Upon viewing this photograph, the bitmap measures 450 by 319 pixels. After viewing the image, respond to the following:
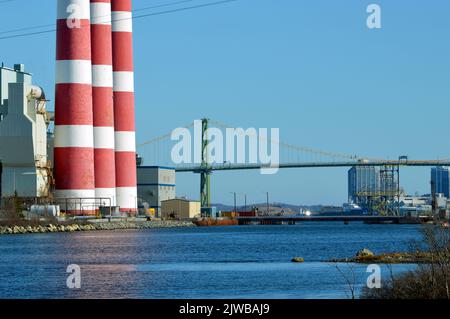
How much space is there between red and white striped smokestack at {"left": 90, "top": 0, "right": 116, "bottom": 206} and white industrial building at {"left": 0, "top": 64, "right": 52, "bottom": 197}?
143 inches

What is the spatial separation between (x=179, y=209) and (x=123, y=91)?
31.9 m

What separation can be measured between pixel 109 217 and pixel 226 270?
128ft

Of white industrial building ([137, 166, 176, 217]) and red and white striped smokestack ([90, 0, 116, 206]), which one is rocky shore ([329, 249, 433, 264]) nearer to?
red and white striped smokestack ([90, 0, 116, 206])

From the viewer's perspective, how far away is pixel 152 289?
1049 inches

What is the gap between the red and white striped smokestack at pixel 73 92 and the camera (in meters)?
65.3

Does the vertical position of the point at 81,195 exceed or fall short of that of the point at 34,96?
it falls short

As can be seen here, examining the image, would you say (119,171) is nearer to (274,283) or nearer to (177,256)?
(177,256)

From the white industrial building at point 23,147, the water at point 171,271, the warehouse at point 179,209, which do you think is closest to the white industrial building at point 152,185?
the warehouse at point 179,209

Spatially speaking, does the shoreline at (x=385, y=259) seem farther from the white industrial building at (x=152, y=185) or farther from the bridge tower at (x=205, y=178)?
the bridge tower at (x=205, y=178)

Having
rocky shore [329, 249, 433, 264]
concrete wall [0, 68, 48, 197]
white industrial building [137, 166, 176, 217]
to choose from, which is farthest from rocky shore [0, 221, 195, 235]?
rocky shore [329, 249, 433, 264]

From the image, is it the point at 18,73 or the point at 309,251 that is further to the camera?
the point at 18,73

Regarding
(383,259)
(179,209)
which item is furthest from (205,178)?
(383,259)

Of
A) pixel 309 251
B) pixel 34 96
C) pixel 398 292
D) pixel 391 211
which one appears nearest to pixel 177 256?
pixel 309 251

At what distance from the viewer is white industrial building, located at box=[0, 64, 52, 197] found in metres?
70.1
